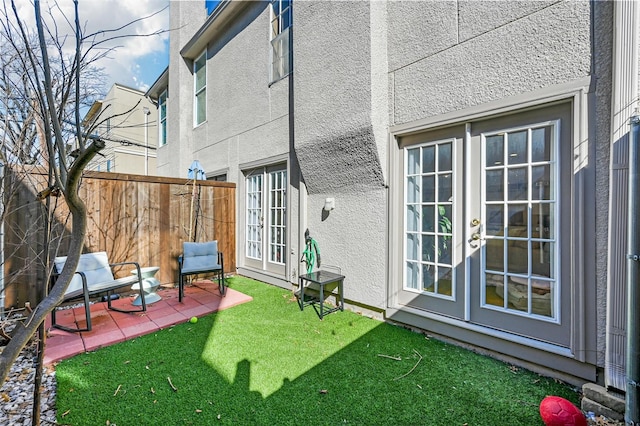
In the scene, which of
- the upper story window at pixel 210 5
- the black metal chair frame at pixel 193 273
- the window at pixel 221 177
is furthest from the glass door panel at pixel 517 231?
the upper story window at pixel 210 5

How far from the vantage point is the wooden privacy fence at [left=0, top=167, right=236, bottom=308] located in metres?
4.30

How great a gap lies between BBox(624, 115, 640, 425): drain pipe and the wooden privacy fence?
6.15 metres

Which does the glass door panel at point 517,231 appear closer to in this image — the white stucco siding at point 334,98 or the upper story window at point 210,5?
the white stucco siding at point 334,98

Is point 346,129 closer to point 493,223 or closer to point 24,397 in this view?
point 493,223

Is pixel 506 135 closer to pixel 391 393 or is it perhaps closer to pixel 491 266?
pixel 491 266

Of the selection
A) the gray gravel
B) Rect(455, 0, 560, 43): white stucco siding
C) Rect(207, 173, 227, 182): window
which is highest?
Rect(455, 0, 560, 43): white stucco siding

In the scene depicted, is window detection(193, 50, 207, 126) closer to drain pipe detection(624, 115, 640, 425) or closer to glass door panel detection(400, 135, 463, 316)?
glass door panel detection(400, 135, 463, 316)

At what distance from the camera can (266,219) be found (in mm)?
6566

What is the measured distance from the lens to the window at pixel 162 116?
11211mm

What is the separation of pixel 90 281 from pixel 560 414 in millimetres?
5453

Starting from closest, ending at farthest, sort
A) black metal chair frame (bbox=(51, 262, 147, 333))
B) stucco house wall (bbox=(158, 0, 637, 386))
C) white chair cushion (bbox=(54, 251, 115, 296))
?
stucco house wall (bbox=(158, 0, 637, 386))
black metal chair frame (bbox=(51, 262, 147, 333))
white chair cushion (bbox=(54, 251, 115, 296))

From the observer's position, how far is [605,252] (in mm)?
2562

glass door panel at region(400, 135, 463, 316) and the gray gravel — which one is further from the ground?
glass door panel at region(400, 135, 463, 316)

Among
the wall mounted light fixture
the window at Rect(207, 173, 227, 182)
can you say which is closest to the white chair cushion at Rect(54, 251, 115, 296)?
the wall mounted light fixture
